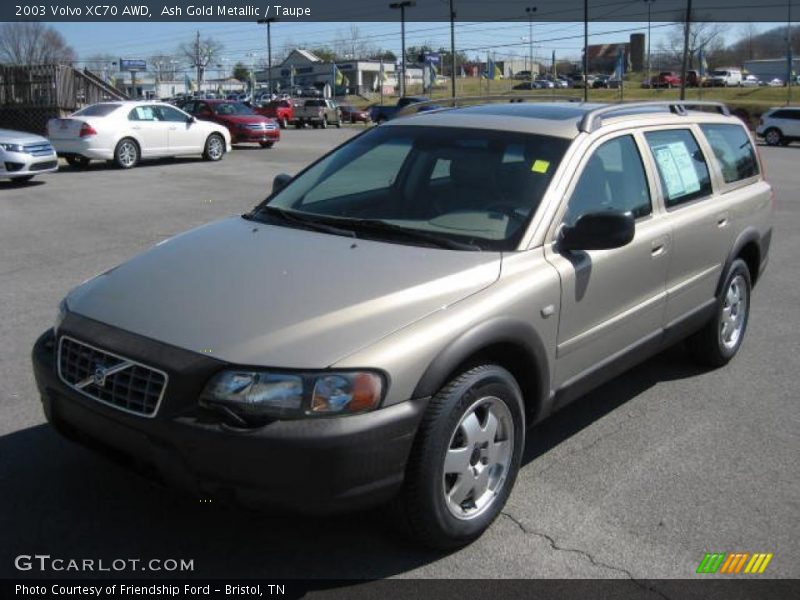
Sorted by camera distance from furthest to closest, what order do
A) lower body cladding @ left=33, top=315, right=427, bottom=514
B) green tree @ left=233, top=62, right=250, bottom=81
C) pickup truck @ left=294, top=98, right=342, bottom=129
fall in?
green tree @ left=233, top=62, right=250, bottom=81 → pickup truck @ left=294, top=98, right=342, bottom=129 → lower body cladding @ left=33, top=315, right=427, bottom=514

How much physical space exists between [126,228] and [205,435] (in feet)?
28.9

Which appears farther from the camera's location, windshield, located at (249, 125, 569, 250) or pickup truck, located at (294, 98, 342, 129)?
pickup truck, located at (294, 98, 342, 129)

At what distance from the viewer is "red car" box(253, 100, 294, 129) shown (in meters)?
45.7

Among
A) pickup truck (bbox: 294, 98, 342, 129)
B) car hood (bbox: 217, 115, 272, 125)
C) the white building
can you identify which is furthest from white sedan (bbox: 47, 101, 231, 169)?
the white building

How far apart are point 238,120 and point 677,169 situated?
23407 mm

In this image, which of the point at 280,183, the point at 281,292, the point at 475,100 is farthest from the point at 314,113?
the point at 281,292

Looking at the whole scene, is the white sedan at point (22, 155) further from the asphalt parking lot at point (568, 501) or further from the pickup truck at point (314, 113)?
the pickup truck at point (314, 113)

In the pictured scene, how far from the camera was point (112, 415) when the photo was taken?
116 inches

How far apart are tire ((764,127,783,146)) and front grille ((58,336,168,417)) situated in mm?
35972

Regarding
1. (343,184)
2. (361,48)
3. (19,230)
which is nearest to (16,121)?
(19,230)

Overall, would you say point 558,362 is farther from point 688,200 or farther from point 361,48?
point 361,48

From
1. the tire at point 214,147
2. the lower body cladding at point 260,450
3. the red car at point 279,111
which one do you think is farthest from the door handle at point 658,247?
the red car at point 279,111

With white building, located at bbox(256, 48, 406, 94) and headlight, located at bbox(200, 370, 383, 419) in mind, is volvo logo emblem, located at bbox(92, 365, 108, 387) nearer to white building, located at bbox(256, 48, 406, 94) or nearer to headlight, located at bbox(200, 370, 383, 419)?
headlight, located at bbox(200, 370, 383, 419)

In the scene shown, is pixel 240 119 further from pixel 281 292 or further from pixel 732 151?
pixel 281 292
